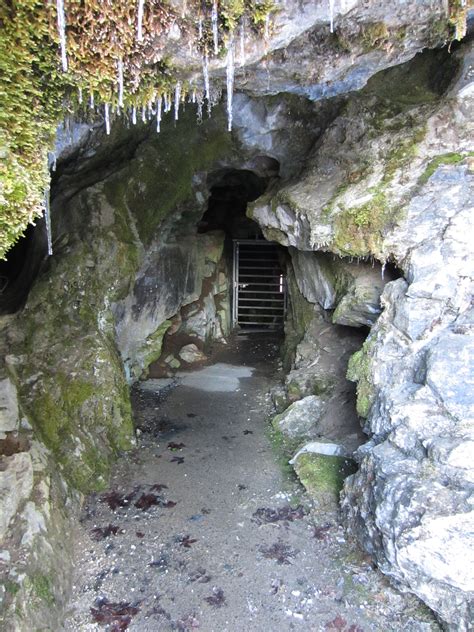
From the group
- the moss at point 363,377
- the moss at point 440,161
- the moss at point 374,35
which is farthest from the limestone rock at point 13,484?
the moss at point 440,161

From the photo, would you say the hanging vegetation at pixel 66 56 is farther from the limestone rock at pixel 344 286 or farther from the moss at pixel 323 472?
the moss at pixel 323 472

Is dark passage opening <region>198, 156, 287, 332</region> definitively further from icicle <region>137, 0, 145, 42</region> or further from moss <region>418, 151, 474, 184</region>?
icicle <region>137, 0, 145, 42</region>

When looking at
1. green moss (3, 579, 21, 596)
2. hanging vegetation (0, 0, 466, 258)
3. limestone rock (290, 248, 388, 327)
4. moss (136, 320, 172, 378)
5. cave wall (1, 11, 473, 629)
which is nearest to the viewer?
hanging vegetation (0, 0, 466, 258)

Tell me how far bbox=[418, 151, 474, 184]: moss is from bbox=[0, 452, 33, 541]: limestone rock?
20.3 feet

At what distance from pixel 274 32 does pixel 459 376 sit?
154 inches

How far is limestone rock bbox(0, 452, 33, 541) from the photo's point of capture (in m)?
4.85

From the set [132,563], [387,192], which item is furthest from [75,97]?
[132,563]

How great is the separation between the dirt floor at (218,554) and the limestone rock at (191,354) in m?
3.99

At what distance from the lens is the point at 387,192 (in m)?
6.42

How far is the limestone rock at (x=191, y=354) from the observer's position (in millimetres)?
12328

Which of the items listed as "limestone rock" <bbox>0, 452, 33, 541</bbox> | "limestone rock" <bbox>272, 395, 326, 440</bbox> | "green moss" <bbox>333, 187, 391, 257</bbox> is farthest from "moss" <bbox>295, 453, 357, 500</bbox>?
"limestone rock" <bbox>0, 452, 33, 541</bbox>

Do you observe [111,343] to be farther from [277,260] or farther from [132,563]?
[277,260]

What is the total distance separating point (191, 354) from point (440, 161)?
8106 mm

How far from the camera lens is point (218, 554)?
5547 millimetres
